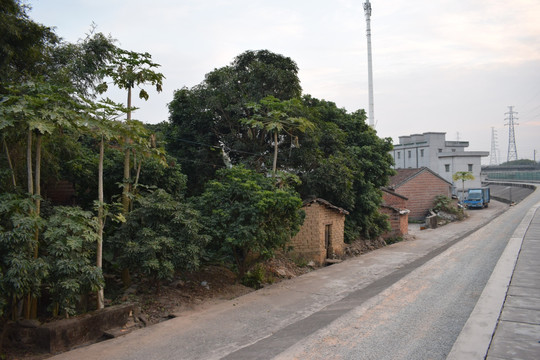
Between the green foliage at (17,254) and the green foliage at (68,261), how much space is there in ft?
1.10

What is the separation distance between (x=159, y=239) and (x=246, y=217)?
2.80m

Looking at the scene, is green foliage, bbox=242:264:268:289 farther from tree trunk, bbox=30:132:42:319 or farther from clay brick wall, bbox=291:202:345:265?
tree trunk, bbox=30:132:42:319

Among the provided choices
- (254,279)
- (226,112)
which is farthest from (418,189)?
(254,279)

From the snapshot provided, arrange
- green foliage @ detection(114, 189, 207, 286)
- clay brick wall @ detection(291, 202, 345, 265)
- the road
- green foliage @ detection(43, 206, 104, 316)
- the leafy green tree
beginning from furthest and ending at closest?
the leafy green tree, clay brick wall @ detection(291, 202, 345, 265), green foliage @ detection(114, 189, 207, 286), green foliage @ detection(43, 206, 104, 316), the road

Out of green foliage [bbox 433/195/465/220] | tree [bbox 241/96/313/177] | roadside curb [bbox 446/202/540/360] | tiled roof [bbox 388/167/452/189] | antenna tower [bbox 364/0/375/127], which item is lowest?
roadside curb [bbox 446/202/540/360]

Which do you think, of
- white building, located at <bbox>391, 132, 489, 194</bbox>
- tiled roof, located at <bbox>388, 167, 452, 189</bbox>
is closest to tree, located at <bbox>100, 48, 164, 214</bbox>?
tiled roof, located at <bbox>388, 167, 452, 189</bbox>

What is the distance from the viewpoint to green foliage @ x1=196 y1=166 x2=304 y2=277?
10.9 metres

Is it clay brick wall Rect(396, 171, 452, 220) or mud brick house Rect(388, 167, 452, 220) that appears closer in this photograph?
mud brick house Rect(388, 167, 452, 220)

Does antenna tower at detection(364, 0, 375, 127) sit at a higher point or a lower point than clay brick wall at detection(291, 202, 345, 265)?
higher

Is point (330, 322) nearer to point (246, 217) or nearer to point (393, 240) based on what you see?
point (246, 217)

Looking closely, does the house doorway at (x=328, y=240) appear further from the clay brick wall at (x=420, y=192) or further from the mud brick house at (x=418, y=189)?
the clay brick wall at (x=420, y=192)

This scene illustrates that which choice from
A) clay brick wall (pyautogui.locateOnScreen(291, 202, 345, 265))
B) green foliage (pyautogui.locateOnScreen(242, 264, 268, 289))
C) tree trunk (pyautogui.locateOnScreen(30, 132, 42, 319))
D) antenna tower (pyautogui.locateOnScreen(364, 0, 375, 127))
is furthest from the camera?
antenna tower (pyautogui.locateOnScreen(364, 0, 375, 127))

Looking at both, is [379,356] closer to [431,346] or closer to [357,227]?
[431,346]

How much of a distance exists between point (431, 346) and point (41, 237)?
8010 mm
